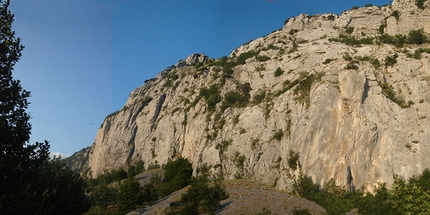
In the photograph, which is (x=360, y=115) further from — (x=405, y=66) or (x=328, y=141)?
(x=405, y=66)

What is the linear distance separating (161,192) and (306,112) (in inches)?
944

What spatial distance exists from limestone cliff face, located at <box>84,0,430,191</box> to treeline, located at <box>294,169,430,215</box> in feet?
4.82

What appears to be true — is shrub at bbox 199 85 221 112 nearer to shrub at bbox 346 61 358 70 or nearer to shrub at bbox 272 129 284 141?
shrub at bbox 272 129 284 141

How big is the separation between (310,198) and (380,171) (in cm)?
895

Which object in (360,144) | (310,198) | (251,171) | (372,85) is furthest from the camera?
(251,171)

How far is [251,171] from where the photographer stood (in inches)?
1800

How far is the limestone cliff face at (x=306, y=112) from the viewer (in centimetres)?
3828

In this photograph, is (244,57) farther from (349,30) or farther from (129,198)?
(129,198)

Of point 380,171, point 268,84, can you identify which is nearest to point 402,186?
point 380,171

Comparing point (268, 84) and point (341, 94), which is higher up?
point (268, 84)

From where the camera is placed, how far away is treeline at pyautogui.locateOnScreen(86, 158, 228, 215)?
29.4 metres

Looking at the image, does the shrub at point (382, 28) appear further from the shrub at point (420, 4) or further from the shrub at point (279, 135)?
the shrub at point (279, 135)

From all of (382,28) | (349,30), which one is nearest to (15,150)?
(382,28)

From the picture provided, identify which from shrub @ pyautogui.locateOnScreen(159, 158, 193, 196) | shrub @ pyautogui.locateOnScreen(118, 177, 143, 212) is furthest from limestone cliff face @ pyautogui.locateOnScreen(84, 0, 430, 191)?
shrub @ pyautogui.locateOnScreen(118, 177, 143, 212)
